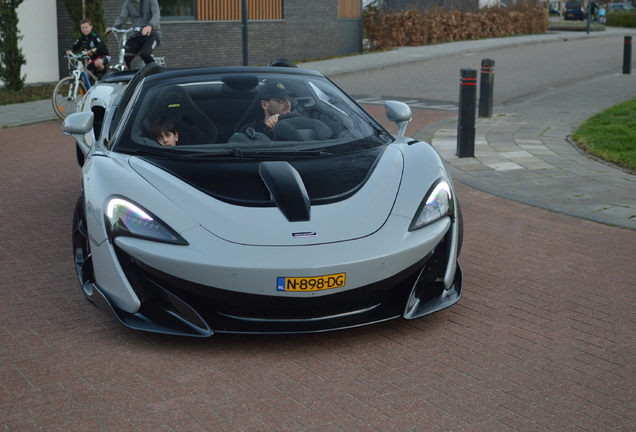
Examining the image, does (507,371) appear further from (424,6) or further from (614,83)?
(424,6)

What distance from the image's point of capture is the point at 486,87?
12.4 m

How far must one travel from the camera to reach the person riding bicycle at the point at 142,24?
13.2 m

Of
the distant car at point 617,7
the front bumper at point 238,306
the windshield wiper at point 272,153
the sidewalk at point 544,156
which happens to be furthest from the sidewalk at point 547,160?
the distant car at point 617,7

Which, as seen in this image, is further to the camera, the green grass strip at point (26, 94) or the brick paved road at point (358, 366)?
the green grass strip at point (26, 94)

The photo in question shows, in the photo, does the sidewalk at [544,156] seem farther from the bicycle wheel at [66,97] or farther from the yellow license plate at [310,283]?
the yellow license plate at [310,283]

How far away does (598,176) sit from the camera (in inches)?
330

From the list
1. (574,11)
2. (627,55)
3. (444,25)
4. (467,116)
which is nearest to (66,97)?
(467,116)

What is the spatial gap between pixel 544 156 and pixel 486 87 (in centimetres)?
322

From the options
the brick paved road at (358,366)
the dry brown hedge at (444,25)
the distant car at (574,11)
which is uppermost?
the distant car at (574,11)

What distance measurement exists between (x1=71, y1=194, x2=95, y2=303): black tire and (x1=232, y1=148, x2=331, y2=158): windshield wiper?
0.95 metres

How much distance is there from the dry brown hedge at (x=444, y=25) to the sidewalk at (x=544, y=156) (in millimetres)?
12127

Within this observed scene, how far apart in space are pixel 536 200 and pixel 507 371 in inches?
154

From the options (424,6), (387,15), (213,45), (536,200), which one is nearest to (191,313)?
(536,200)

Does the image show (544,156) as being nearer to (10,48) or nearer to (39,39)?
(10,48)
